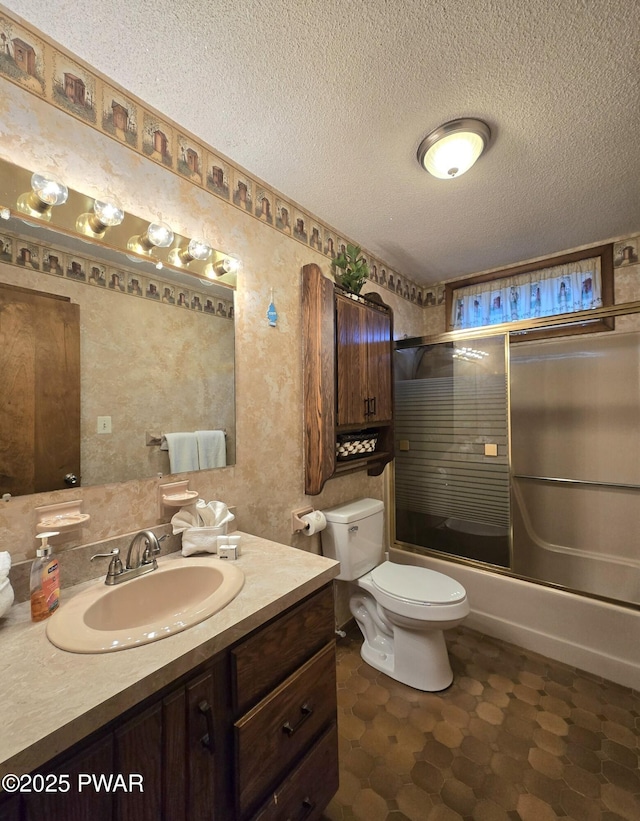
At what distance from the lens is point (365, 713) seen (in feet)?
5.09

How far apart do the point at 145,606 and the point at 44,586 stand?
29 cm

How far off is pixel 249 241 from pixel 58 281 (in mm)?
809

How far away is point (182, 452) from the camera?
1285 millimetres

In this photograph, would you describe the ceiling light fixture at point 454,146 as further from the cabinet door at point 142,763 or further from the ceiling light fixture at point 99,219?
the cabinet door at point 142,763

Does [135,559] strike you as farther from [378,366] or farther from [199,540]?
[378,366]

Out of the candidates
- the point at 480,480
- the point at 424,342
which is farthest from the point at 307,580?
the point at 424,342

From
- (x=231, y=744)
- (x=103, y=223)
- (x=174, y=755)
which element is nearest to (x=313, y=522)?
(x=231, y=744)

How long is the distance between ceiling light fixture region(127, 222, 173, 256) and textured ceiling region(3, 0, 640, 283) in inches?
17.6

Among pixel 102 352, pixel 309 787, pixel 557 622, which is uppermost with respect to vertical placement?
pixel 102 352

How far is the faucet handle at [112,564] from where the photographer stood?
3.22 feet

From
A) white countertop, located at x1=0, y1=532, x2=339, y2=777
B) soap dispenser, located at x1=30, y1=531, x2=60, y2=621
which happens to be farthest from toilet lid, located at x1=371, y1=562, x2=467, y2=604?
soap dispenser, located at x1=30, y1=531, x2=60, y2=621

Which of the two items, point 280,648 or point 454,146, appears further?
point 454,146

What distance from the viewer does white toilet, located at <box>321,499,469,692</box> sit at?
64.5 inches

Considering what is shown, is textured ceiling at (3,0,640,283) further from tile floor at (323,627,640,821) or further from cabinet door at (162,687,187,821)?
tile floor at (323,627,640,821)
